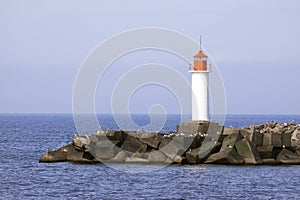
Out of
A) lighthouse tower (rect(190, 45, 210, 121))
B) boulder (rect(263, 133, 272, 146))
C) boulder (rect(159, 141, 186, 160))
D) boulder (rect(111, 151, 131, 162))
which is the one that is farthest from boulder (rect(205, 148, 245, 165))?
lighthouse tower (rect(190, 45, 210, 121))

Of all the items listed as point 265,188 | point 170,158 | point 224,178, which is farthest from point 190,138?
point 265,188

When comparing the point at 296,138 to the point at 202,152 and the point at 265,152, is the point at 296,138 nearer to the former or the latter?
the point at 265,152

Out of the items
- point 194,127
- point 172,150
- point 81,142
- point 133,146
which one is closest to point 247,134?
point 194,127

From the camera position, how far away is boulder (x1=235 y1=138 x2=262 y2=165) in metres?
32.6

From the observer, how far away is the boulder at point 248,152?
107 feet

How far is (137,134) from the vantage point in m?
35.7

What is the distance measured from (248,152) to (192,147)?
2721 mm

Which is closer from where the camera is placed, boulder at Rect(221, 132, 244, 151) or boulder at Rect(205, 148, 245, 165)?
boulder at Rect(221, 132, 244, 151)

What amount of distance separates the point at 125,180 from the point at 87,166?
15.6 feet

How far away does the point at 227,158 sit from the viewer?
108ft

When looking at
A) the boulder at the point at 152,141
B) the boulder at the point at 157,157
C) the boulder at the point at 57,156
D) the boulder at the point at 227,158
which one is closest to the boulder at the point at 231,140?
the boulder at the point at 227,158

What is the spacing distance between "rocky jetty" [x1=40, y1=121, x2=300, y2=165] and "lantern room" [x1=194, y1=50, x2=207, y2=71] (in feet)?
11.0

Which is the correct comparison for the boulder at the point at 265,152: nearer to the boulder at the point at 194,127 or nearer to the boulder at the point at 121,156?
the boulder at the point at 194,127

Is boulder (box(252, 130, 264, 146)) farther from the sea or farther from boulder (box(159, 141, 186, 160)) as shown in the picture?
boulder (box(159, 141, 186, 160))
